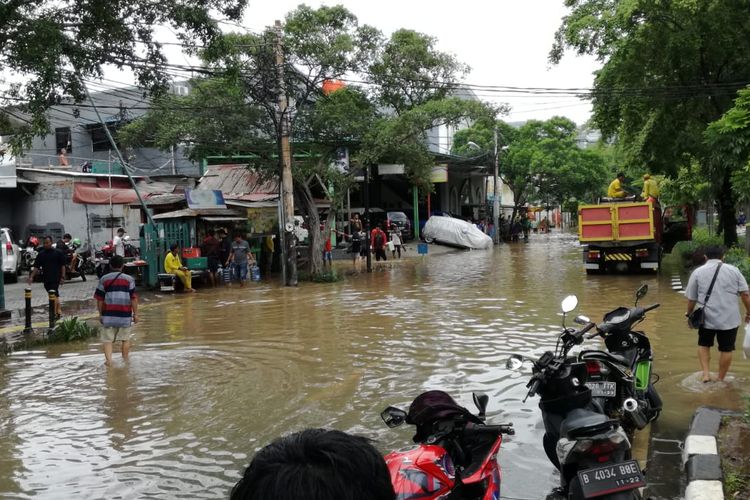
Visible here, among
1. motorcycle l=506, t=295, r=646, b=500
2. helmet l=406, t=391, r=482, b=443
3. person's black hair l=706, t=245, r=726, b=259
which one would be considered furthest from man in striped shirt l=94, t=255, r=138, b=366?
person's black hair l=706, t=245, r=726, b=259

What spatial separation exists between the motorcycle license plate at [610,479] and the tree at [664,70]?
1484cm

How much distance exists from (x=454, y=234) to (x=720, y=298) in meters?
30.8

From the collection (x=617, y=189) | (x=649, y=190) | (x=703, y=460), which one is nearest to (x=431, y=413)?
(x=703, y=460)

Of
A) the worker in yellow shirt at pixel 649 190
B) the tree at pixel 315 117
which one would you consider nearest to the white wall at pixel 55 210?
the tree at pixel 315 117

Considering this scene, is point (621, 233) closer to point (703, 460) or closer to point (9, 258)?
point (703, 460)

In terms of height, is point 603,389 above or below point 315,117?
below

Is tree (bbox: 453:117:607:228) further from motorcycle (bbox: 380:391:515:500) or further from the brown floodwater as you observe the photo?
motorcycle (bbox: 380:391:515:500)

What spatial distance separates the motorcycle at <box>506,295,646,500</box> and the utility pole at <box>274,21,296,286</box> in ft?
53.3

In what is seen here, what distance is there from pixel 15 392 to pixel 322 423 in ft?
14.0

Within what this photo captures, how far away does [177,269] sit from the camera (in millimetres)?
19531

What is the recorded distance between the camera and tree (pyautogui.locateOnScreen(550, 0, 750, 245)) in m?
17.1

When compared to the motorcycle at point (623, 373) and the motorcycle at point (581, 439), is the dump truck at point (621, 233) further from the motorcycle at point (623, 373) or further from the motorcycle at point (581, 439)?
the motorcycle at point (581, 439)

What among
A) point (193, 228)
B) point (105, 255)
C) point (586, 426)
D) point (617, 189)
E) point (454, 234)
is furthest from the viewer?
point (454, 234)

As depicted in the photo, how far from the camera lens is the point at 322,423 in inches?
259
